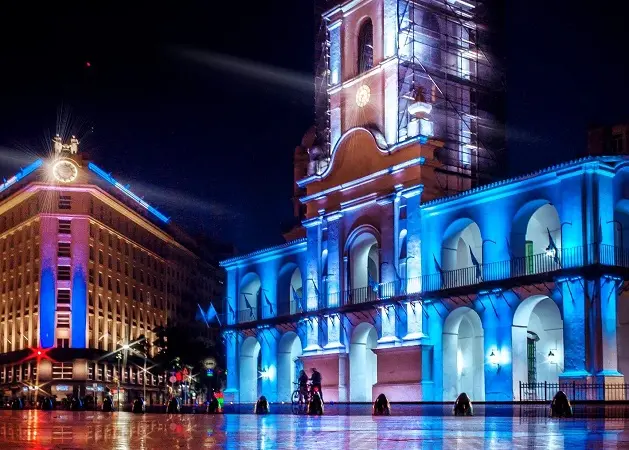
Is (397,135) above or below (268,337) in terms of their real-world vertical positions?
above

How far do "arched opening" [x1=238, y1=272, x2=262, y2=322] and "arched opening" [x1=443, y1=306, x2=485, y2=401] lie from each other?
1533 centimetres

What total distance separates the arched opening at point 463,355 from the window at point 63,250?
58456 millimetres

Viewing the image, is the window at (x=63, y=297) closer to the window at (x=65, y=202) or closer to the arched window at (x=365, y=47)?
the window at (x=65, y=202)

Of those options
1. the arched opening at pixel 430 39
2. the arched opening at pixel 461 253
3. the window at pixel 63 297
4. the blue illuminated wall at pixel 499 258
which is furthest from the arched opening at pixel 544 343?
the window at pixel 63 297

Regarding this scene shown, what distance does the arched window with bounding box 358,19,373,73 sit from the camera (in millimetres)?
53781

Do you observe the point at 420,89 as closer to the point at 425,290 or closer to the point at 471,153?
the point at 471,153

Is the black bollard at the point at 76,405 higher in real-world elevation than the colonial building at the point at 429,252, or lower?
lower

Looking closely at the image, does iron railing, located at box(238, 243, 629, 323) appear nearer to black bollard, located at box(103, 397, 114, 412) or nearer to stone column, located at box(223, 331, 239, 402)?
stone column, located at box(223, 331, 239, 402)

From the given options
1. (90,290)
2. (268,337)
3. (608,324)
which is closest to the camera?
(608,324)

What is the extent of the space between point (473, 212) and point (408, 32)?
10115mm

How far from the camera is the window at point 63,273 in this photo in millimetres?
99125

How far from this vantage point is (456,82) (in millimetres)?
52250

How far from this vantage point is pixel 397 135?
5025 cm

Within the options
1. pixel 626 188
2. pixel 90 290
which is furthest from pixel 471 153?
pixel 90 290
